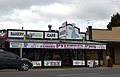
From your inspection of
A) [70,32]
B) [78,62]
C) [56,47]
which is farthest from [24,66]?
[70,32]

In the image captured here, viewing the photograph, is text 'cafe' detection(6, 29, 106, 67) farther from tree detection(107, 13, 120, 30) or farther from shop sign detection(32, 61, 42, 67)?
tree detection(107, 13, 120, 30)

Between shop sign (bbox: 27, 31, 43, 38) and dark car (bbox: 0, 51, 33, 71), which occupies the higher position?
shop sign (bbox: 27, 31, 43, 38)

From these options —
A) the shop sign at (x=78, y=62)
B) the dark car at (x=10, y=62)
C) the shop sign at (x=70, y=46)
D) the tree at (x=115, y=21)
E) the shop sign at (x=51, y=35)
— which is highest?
the tree at (x=115, y=21)

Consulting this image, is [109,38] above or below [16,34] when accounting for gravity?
below

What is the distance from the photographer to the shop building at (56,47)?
35.0 m

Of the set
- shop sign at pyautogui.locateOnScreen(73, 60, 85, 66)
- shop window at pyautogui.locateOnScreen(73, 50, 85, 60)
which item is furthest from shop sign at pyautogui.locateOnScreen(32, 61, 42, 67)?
shop window at pyautogui.locateOnScreen(73, 50, 85, 60)

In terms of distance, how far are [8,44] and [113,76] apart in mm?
16072

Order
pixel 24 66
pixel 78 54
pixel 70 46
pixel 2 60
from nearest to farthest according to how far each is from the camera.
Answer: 1. pixel 2 60
2. pixel 24 66
3. pixel 70 46
4. pixel 78 54

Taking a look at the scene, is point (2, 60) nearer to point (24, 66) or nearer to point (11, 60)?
point (11, 60)

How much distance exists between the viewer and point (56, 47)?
3575 cm

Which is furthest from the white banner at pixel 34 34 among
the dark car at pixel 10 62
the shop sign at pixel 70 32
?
the dark car at pixel 10 62

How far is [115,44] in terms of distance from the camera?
4312 centimetres

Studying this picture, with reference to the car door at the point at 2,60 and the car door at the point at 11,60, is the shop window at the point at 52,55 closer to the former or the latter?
the car door at the point at 11,60

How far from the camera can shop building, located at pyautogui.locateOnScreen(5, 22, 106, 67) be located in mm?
35028
